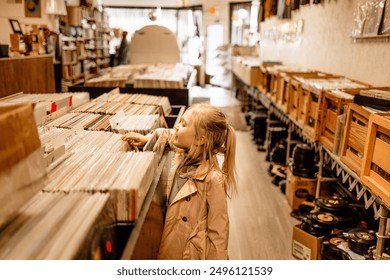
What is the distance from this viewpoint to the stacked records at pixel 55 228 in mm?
731

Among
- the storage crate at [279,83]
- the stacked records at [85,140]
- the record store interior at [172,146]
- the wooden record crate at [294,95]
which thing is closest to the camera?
the record store interior at [172,146]

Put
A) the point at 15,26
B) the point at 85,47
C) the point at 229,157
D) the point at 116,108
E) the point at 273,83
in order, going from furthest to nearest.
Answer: the point at 85,47
the point at 15,26
the point at 273,83
the point at 116,108
the point at 229,157

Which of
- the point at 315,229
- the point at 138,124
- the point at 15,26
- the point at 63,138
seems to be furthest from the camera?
the point at 15,26

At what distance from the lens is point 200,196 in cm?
Result: 146

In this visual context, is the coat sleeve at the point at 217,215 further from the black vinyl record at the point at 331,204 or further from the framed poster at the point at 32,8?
the framed poster at the point at 32,8

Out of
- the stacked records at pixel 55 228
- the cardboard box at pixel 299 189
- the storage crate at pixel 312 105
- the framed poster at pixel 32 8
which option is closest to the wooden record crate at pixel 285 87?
the storage crate at pixel 312 105

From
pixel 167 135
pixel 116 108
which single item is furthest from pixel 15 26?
pixel 167 135

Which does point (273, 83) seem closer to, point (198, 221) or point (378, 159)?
point (378, 159)

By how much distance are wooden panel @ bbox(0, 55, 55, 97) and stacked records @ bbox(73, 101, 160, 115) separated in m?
1.07

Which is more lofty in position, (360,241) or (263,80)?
(263,80)

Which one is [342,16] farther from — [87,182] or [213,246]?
[87,182]

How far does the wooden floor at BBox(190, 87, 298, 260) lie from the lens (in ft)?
9.53

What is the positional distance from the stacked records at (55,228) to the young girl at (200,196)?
58 cm

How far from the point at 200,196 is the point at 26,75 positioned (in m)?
2.39
